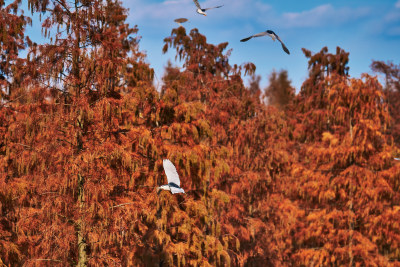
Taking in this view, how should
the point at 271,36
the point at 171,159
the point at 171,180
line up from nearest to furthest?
the point at 271,36 < the point at 171,180 < the point at 171,159

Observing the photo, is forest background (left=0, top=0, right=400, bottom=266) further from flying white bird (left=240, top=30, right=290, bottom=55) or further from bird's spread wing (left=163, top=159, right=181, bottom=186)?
flying white bird (left=240, top=30, right=290, bottom=55)

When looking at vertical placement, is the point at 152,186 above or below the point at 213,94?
below

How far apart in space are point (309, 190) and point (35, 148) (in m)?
9.91

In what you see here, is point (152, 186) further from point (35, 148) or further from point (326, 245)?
point (326, 245)

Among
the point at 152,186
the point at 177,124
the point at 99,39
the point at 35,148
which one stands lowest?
the point at 152,186

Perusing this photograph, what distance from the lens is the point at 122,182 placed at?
7844mm

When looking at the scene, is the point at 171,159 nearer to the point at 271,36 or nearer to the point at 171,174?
the point at 171,174

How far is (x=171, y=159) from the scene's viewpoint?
9570 millimetres

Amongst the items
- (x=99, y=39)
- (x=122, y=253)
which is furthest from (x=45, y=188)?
(x=99, y=39)

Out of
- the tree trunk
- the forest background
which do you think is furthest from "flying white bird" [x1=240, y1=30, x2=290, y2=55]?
the tree trunk

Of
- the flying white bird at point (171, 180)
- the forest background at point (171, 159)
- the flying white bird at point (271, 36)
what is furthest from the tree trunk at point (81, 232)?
the flying white bird at point (271, 36)

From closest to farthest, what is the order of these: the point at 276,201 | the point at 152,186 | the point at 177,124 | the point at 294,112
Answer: the point at 152,186 → the point at 177,124 → the point at 276,201 → the point at 294,112

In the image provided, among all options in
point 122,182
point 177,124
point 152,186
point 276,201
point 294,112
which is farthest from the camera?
point 294,112

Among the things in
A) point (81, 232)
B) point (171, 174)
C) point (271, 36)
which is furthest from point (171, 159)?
point (271, 36)
